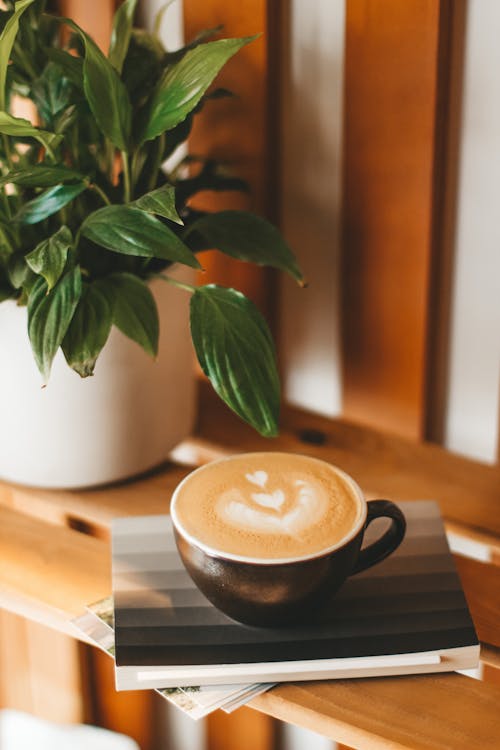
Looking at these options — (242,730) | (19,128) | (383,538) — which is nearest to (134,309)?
(19,128)

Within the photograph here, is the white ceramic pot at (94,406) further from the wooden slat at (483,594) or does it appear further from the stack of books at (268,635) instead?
the wooden slat at (483,594)

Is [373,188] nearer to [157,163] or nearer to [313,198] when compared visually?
[313,198]

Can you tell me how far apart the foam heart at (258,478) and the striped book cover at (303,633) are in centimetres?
9

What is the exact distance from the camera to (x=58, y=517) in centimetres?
91

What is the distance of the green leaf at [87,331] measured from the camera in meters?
0.70

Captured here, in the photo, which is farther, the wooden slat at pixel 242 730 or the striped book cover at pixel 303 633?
the wooden slat at pixel 242 730

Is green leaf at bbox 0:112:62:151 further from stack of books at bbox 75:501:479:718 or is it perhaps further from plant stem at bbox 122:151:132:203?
stack of books at bbox 75:501:479:718

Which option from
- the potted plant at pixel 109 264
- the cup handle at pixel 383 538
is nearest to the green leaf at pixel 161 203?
the potted plant at pixel 109 264

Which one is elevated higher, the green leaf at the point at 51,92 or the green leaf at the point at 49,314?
the green leaf at the point at 51,92

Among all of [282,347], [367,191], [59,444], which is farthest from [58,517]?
[367,191]

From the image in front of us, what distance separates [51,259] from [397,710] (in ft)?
1.32

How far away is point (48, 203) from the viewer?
75 centimetres

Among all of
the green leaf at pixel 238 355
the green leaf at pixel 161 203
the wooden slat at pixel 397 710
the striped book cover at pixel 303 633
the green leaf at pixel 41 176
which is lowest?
the wooden slat at pixel 397 710

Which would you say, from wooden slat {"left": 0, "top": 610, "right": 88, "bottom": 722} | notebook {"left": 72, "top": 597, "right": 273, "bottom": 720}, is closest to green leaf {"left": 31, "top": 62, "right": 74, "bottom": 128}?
notebook {"left": 72, "top": 597, "right": 273, "bottom": 720}
